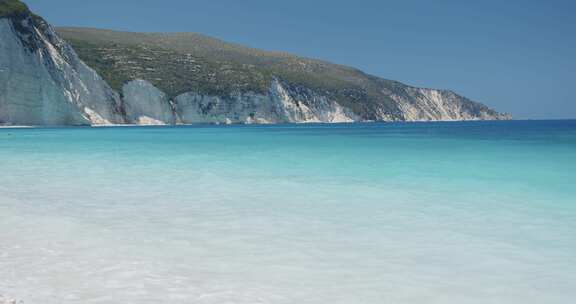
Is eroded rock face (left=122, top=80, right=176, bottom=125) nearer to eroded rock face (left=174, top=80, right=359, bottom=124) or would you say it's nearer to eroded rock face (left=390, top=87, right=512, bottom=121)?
eroded rock face (left=174, top=80, right=359, bottom=124)

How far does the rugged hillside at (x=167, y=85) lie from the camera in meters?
57.9

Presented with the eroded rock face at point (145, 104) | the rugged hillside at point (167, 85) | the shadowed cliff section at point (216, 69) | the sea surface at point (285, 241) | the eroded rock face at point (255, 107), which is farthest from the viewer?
the eroded rock face at point (255, 107)

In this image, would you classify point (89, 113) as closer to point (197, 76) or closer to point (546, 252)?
point (197, 76)

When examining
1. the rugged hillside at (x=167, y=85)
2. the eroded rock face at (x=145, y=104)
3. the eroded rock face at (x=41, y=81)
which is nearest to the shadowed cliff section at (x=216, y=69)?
the rugged hillside at (x=167, y=85)

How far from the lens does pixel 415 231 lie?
23.7ft

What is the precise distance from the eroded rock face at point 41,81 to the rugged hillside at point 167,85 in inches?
4.3

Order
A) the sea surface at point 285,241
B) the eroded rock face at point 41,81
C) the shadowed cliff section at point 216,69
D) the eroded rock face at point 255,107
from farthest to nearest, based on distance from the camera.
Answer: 1. the eroded rock face at point 255,107
2. the shadowed cliff section at point 216,69
3. the eroded rock face at point 41,81
4. the sea surface at point 285,241

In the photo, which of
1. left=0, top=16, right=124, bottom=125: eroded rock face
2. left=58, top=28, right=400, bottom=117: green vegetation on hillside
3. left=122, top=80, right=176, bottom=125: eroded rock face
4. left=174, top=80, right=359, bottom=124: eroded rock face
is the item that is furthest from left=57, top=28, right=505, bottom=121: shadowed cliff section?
→ left=0, top=16, right=124, bottom=125: eroded rock face

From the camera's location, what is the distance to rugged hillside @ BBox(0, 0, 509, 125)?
190ft

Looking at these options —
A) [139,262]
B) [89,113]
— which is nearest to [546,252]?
[139,262]

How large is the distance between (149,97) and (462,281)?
79.3 meters

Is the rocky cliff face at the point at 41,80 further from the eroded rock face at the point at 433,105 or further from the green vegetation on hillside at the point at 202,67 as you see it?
the eroded rock face at the point at 433,105

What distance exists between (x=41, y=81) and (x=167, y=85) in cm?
2985

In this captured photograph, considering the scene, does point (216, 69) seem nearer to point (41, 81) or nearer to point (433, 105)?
point (41, 81)
